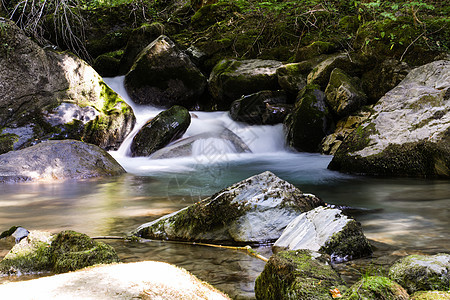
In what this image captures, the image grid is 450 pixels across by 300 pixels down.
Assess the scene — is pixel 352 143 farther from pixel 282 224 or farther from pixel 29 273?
pixel 29 273

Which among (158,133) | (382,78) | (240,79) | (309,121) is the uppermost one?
(240,79)

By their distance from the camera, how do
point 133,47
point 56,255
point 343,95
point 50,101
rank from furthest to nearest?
point 133,47
point 50,101
point 343,95
point 56,255

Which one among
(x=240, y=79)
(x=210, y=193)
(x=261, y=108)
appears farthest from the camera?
(x=240, y=79)

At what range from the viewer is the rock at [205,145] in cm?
1003

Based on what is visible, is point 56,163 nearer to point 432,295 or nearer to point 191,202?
point 191,202

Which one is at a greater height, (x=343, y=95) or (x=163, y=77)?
(x=163, y=77)

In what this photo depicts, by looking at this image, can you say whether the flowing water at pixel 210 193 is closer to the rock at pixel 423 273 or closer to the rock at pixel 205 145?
the rock at pixel 205 145

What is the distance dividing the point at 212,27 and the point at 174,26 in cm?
279

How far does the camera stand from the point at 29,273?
2.72 metres

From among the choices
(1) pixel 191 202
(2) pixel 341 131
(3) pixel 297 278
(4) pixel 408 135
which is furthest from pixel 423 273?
(2) pixel 341 131

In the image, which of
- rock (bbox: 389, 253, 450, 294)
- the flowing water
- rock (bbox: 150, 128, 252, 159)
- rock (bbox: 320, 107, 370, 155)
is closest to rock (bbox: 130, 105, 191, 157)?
rock (bbox: 150, 128, 252, 159)

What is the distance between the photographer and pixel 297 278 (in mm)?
2172

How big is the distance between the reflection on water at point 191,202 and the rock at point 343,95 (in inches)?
111

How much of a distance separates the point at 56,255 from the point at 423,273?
8.04 feet
